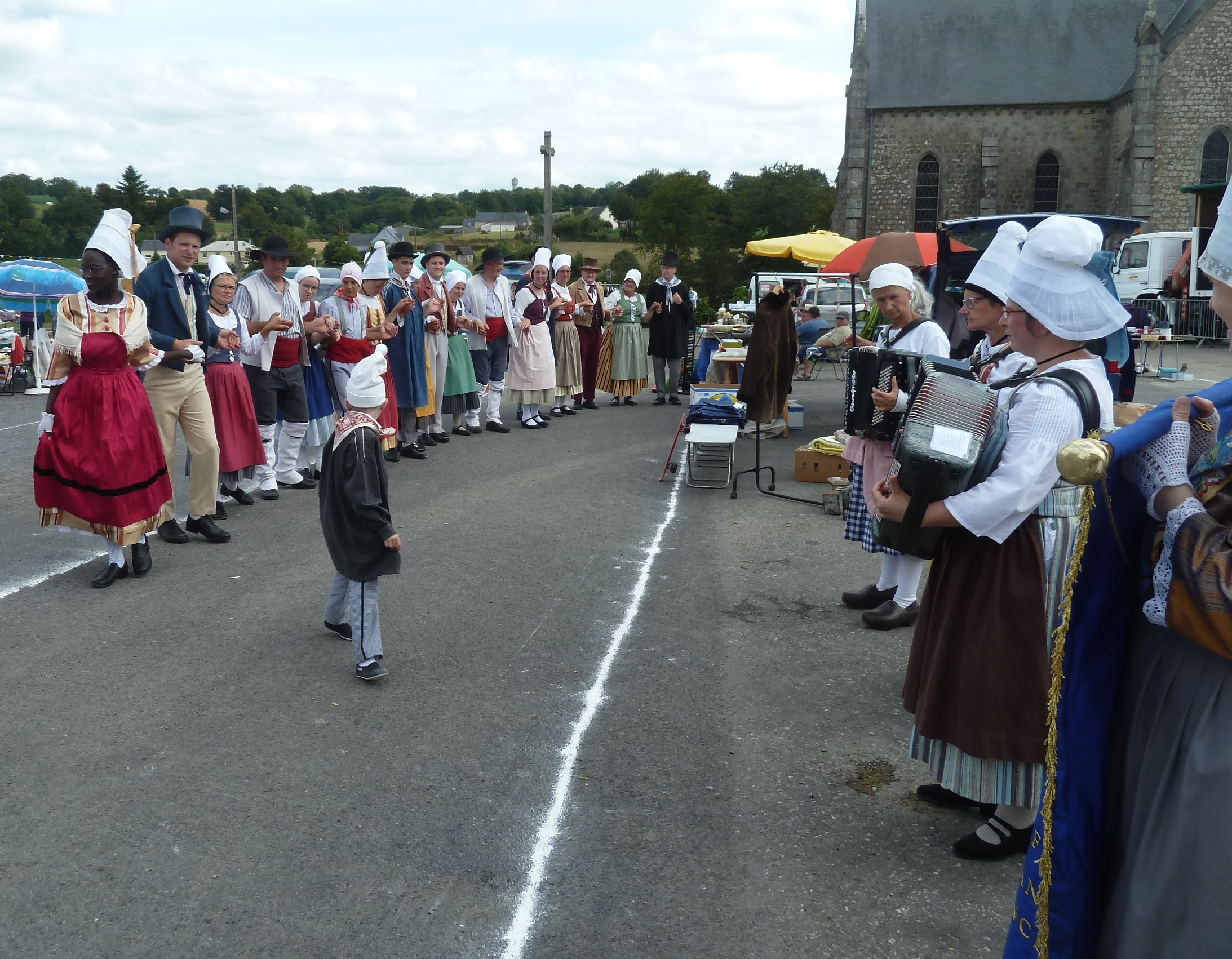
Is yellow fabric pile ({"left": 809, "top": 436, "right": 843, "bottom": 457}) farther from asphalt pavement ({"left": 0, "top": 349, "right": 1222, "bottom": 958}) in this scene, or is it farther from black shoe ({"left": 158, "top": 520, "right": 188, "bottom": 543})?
black shoe ({"left": 158, "top": 520, "right": 188, "bottom": 543})

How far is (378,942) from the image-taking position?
281 cm

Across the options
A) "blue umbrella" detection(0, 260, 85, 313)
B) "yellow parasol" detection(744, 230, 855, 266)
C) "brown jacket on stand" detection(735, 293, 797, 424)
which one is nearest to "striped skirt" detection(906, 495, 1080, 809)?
"brown jacket on stand" detection(735, 293, 797, 424)

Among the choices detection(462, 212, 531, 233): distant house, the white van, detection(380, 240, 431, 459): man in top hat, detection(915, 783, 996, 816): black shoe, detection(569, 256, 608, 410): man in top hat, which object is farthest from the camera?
detection(462, 212, 531, 233): distant house

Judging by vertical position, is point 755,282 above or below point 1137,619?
above

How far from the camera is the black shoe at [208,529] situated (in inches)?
278

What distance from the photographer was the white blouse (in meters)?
2.95

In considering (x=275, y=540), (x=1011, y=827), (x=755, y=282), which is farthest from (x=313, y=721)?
(x=755, y=282)

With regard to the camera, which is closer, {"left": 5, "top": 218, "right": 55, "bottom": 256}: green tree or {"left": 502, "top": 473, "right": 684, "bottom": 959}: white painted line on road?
{"left": 502, "top": 473, "right": 684, "bottom": 959}: white painted line on road

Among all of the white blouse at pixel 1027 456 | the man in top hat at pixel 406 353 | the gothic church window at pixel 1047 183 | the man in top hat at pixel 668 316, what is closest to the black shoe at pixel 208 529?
the man in top hat at pixel 406 353

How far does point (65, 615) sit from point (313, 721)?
2124 mm

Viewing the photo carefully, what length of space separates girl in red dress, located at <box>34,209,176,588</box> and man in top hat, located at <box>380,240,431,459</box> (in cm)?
441

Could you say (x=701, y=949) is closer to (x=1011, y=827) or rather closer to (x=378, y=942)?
(x=378, y=942)

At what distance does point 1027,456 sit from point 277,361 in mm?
7078

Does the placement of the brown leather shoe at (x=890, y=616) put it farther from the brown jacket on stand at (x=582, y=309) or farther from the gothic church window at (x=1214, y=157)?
the gothic church window at (x=1214, y=157)
